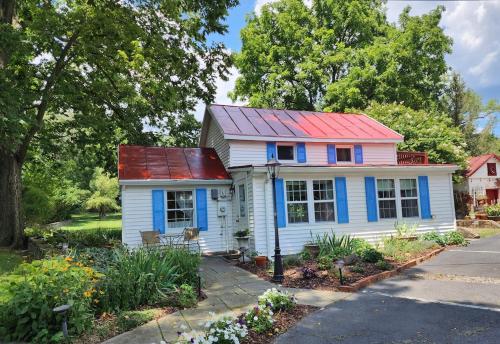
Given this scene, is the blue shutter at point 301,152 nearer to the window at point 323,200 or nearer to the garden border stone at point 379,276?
the window at point 323,200

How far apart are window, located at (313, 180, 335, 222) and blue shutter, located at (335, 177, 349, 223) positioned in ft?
0.69

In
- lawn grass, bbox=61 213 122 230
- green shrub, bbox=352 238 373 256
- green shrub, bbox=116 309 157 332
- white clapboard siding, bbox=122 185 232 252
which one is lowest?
green shrub, bbox=116 309 157 332

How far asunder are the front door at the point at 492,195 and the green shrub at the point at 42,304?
2710cm

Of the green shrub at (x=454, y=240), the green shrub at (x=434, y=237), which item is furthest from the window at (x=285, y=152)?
the green shrub at (x=454, y=240)

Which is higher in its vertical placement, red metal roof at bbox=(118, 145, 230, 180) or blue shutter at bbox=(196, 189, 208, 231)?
red metal roof at bbox=(118, 145, 230, 180)

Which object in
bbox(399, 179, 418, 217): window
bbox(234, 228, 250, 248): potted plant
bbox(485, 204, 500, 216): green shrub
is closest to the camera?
bbox(234, 228, 250, 248): potted plant

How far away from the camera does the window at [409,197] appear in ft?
44.4

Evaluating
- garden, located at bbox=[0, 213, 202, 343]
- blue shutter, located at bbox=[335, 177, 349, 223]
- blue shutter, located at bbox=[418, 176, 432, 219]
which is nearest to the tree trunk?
garden, located at bbox=[0, 213, 202, 343]

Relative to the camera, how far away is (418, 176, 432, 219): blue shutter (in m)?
13.6

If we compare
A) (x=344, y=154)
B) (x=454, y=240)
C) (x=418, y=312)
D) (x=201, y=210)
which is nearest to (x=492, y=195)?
(x=454, y=240)

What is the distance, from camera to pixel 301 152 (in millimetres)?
15016

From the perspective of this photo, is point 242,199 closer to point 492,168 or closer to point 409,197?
point 409,197

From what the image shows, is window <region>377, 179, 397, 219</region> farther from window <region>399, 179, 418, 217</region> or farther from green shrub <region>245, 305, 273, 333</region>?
green shrub <region>245, 305, 273, 333</region>

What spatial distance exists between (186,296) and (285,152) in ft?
30.9
